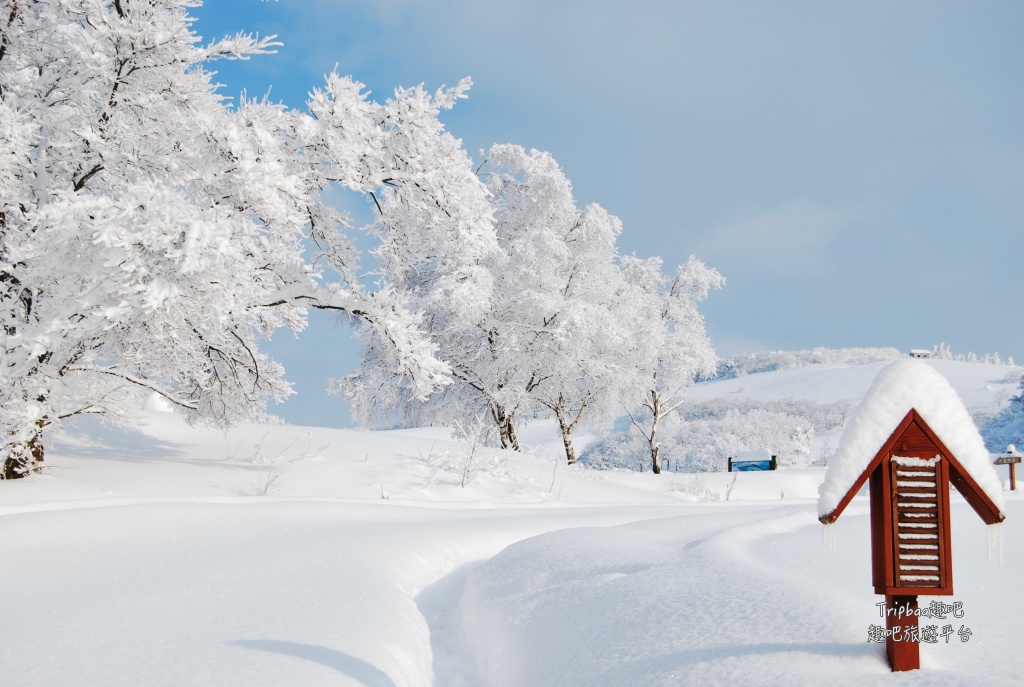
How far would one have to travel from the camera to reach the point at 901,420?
2.64 metres

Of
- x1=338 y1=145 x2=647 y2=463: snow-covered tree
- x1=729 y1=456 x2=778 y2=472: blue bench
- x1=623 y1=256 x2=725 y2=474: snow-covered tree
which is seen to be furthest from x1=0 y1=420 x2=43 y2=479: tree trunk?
x1=729 y1=456 x2=778 y2=472: blue bench

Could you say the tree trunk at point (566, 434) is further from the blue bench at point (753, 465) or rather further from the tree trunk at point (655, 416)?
the blue bench at point (753, 465)

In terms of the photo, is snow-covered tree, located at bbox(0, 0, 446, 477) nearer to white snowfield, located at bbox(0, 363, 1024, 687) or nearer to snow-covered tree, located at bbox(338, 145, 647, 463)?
white snowfield, located at bbox(0, 363, 1024, 687)

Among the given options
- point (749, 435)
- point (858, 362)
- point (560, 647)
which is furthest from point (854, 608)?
point (858, 362)

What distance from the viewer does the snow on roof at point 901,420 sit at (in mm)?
2627

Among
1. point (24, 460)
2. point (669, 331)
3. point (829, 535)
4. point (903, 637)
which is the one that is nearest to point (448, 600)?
point (829, 535)

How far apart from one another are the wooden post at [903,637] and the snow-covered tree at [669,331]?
63.3 feet

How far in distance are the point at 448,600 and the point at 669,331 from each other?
19.8 metres

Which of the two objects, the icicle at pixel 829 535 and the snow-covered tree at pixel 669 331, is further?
the snow-covered tree at pixel 669 331

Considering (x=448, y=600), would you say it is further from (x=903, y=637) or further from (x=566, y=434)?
(x=566, y=434)

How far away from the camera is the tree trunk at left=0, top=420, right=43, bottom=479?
905 centimetres

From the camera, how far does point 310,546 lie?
19.6 ft

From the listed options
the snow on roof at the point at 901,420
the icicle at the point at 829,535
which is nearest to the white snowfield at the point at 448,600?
the icicle at the point at 829,535

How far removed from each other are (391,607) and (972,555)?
151 inches
